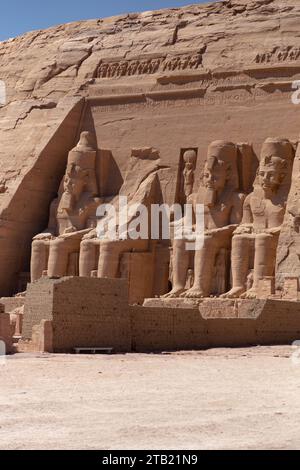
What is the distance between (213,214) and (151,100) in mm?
4613

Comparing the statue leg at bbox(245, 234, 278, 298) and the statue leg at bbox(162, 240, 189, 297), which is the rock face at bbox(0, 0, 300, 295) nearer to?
the statue leg at bbox(162, 240, 189, 297)

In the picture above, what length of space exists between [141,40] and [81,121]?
3.17 m

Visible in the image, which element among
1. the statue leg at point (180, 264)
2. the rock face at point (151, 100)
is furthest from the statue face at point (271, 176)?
the statue leg at point (180, 264)

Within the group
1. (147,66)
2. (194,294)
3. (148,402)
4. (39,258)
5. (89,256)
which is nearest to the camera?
(148,402)

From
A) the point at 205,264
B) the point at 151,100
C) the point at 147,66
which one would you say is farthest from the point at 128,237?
the point at 147,66

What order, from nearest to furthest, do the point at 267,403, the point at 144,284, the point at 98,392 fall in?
the point at 267,403 → the point at 98,392 → the point at 144,284

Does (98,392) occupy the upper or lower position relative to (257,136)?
lower

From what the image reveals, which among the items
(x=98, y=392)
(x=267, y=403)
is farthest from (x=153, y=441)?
(x=98, y=392)

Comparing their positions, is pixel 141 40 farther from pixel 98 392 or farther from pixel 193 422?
pixel 193 422

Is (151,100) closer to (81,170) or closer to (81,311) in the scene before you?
(81,170)

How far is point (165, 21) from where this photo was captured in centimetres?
2905

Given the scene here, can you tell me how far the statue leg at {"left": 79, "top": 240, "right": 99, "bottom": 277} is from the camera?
25609 millimetres

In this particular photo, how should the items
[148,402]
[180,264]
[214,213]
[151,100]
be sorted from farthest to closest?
[151,100]
[214,213]
[180,264]
[148,402]

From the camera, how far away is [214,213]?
83.0ft
